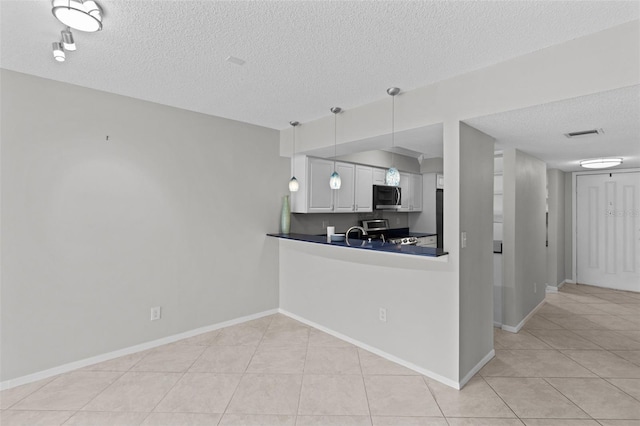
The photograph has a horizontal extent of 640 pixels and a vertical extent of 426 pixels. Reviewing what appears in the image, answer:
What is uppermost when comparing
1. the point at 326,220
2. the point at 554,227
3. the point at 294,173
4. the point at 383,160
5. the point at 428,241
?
the point at 383,160

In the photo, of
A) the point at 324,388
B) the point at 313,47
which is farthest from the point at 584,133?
the point at 324,388

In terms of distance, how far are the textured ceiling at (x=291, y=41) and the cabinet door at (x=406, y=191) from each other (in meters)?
3.28

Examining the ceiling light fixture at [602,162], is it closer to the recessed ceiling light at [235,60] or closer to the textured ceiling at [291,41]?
the textured ceiling at [291,41]

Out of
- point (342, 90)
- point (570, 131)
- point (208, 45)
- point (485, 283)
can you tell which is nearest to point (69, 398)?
point (208, 45)

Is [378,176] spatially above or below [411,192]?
above

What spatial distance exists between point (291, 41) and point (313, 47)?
0.53 ft

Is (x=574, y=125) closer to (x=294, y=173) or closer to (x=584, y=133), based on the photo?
(x=584, y=133)

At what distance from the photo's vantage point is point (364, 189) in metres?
5.21

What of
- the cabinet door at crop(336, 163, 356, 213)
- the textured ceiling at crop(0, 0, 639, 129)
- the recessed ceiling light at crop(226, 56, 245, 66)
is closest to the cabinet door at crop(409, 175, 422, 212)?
the cabinet door at crop(336, 163, 356, 213)

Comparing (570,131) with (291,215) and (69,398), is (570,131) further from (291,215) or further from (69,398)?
(69,398)

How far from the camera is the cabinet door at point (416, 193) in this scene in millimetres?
6340

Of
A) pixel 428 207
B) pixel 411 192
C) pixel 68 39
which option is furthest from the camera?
pixel 428 207

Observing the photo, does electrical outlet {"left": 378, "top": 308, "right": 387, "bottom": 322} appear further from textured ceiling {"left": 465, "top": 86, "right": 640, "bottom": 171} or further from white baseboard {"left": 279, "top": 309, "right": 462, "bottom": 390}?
textured ceiling {"left": 465, "top": 86, "right": 640, "bottom": 171}

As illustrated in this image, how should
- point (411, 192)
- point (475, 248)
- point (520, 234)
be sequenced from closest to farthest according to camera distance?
point (475, 248), point (520, 234), point (411, 192)
